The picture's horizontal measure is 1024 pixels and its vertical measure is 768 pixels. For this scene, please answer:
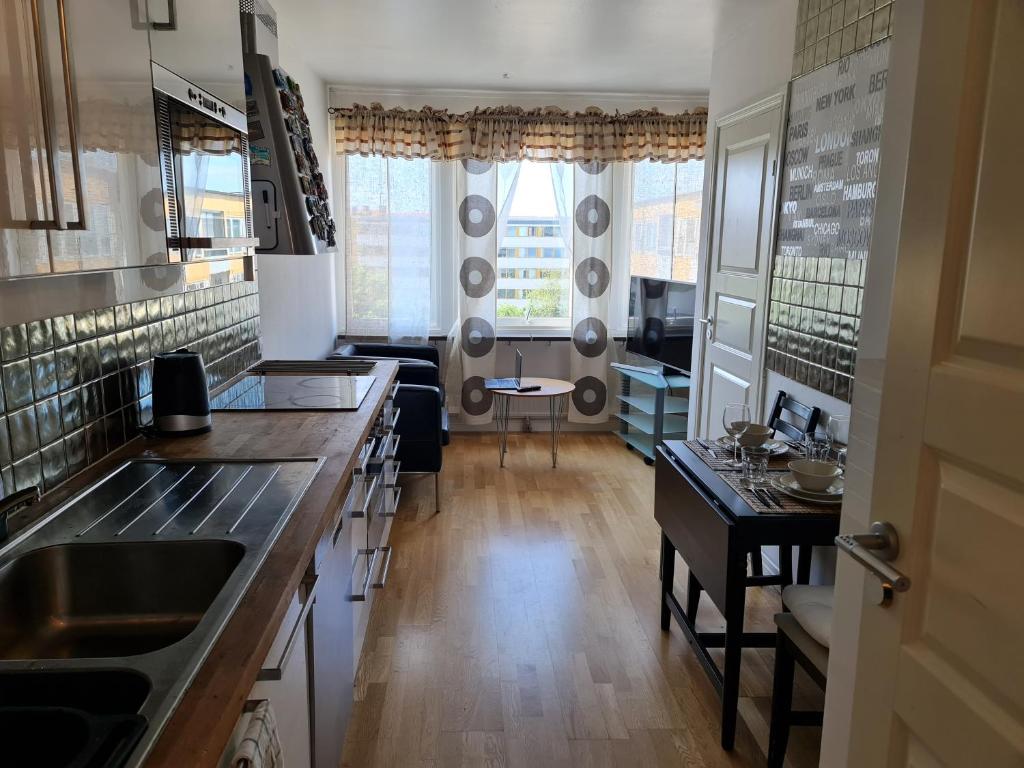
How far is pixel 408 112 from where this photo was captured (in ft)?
16.9

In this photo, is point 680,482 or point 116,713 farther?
point 680,482

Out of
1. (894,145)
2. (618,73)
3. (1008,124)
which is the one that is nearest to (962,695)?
(1008,124)

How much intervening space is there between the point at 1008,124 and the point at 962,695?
0.74 metres

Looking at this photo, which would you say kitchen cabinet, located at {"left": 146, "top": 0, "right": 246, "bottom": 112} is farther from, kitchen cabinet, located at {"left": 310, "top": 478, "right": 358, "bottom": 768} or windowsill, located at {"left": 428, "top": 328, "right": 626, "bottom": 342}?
windowsill, located at {"left": 428, "top": 328, "right": 626, "bottom": 342}

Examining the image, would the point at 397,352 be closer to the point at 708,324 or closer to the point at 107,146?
the point at 708,324

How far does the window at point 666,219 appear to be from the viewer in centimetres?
538

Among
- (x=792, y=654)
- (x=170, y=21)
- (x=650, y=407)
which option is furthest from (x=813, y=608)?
(x=650, y=407)

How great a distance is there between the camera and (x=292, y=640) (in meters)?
1.33

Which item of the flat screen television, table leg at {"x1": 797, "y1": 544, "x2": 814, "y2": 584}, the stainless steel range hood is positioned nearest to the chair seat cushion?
table leg at {"x1": 797, "y1": 544, "x2": 814, "y2": 584}

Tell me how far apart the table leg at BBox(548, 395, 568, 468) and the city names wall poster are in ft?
7.46

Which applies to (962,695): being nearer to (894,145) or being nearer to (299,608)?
(894,145)

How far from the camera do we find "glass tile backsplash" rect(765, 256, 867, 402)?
260 centimetres

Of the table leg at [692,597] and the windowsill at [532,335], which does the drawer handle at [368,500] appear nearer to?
the table leg at [692,597]

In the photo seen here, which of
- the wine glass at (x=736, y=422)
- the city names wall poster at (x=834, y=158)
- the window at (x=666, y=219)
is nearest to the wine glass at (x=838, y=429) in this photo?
the wine glass at (x=736, y=422)
